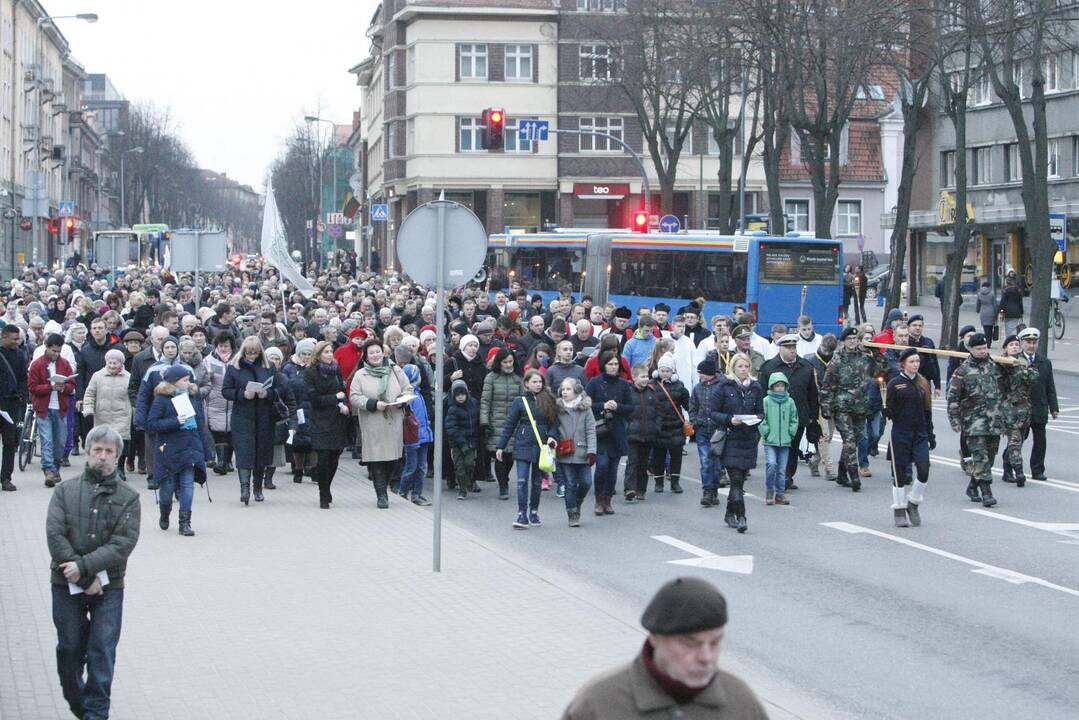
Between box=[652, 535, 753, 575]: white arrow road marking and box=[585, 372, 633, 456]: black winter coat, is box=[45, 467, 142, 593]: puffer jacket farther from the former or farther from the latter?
box=[585, 372, 633, 456]: black winter coat

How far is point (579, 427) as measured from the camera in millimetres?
15078

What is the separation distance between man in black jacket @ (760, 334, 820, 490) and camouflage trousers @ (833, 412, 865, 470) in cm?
29

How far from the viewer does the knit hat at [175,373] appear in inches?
554

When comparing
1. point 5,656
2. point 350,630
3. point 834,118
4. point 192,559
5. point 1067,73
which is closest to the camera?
point 5,656

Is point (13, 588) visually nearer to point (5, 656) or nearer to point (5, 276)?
point (5, 656)

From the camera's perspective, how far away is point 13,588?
1163 cm

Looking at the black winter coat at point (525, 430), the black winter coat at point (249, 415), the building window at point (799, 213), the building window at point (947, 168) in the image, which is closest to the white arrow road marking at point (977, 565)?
the black winter coat at point (525, 430)

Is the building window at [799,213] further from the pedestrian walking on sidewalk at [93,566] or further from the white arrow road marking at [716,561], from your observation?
the pedestrian walking on sidewalk at [93,566]

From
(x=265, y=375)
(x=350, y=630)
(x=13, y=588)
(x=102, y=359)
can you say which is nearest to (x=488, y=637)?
(x=350, y=630)

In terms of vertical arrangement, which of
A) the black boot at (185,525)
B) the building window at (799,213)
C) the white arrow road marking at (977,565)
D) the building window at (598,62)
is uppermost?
the building window at (598,62)

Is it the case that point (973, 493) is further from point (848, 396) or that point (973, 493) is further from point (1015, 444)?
point (848, 396)

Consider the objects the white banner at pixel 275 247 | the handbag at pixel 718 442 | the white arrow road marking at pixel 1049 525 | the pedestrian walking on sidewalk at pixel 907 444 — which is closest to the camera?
the white arrow road marking at pixel 1049 525

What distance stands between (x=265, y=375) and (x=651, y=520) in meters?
3.89

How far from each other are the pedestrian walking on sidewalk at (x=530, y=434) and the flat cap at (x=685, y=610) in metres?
11.0
